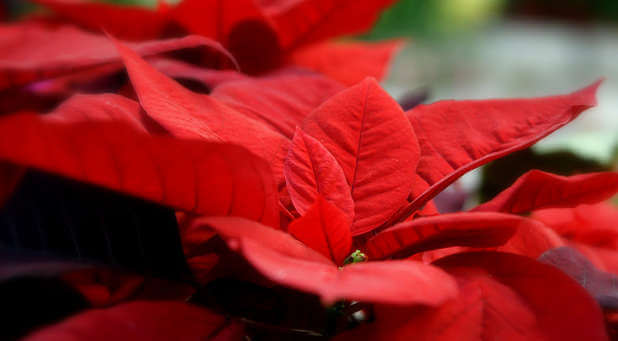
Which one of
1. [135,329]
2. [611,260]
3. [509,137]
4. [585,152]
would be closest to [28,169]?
[135,329]

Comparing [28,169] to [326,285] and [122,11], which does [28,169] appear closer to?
[326,285]

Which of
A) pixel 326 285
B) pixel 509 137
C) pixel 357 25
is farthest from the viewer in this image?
pixel 357 25

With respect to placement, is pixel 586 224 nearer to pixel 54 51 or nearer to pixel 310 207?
pixel 310 207

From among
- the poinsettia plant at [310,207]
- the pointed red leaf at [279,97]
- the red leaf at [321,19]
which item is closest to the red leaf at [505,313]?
the poinsettia plant at [310,207]

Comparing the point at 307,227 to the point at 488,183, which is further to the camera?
the point at 488,183

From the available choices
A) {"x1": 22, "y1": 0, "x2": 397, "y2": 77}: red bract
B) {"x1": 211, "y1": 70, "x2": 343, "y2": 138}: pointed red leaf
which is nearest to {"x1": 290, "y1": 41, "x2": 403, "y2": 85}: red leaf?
{"x1": 22, "y1": 0, "x2": 397, "y2": 77}: red bract

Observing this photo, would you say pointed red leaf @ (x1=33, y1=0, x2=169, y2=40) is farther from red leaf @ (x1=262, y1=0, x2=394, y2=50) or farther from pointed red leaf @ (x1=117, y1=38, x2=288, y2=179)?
pointed red leaf @ (x1=117, y1=38, x2=288, y2=179)

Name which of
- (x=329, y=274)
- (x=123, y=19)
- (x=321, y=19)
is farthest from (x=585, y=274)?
(x=123, y=19)
